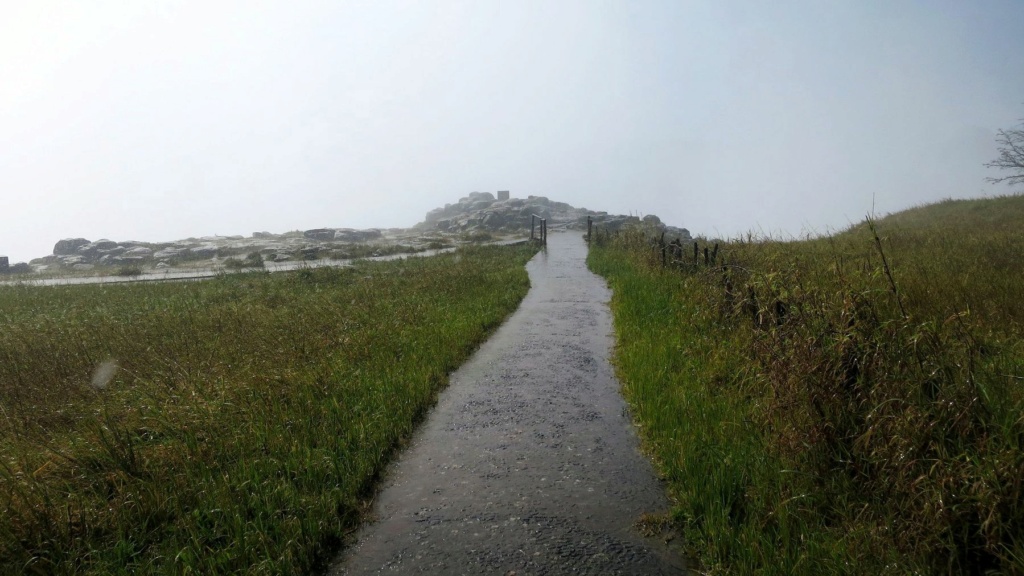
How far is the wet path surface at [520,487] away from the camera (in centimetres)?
445

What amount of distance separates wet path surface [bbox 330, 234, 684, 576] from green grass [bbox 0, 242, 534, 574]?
396 millimetres

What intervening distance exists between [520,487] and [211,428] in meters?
3.50

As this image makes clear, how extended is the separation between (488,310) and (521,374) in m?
5.38

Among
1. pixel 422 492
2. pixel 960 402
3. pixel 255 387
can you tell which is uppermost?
pixel 960 402

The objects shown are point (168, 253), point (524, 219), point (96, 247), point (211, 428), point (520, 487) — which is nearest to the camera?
point (520, 487)

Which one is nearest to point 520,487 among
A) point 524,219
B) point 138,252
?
point 138,252

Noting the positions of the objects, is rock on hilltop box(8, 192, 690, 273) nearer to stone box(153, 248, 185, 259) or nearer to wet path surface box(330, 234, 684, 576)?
stone box(153, 248, 185, 259)

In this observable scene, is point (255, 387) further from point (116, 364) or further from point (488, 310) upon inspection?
point (488, 310)

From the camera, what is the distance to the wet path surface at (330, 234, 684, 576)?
4.45 meters

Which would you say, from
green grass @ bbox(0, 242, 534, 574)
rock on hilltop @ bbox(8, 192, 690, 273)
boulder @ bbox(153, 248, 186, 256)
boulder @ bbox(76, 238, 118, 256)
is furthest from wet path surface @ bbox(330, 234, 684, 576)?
boulder @ bbox(76, 238, 118, 256)

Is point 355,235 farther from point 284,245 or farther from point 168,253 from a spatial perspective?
point 168,253

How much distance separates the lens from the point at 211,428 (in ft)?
20.9

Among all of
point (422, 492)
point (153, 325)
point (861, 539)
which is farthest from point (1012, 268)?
point (153, 325)

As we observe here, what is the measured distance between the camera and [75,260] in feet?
156
